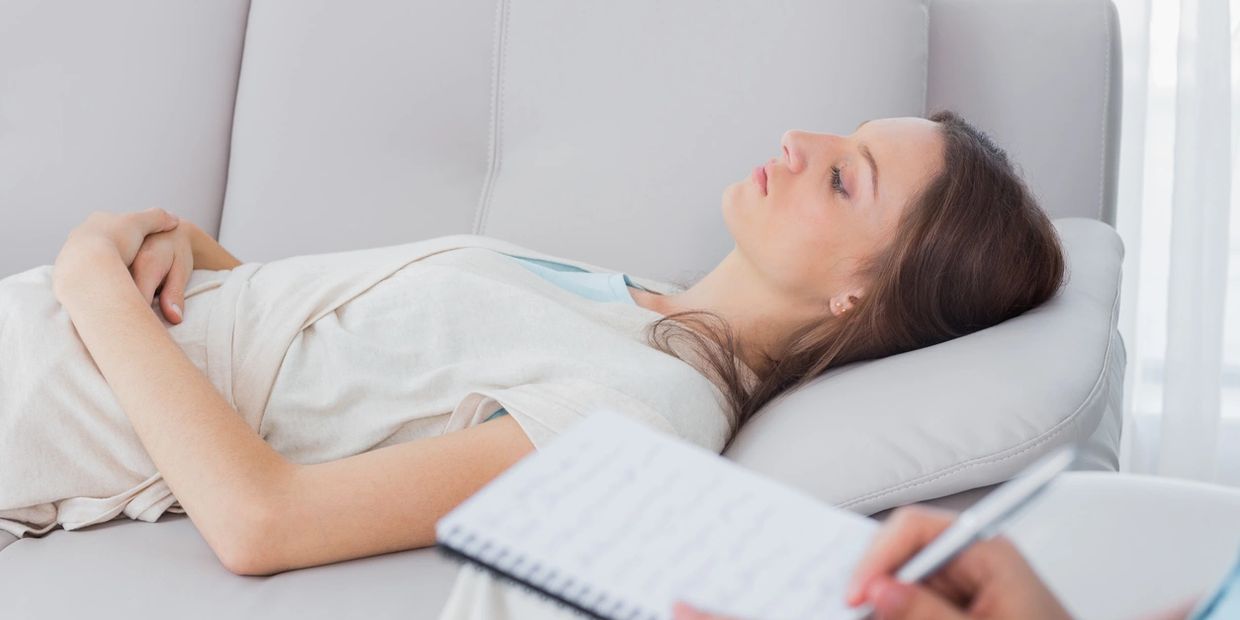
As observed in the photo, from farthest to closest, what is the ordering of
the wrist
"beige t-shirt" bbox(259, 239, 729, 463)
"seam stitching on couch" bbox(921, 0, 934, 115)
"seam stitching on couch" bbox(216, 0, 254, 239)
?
1. "seam stitching on couch" bbox(216, 0, 254, 239)
2. "seam stitching on couch" bbox(921, 0, 934, 115)
3. the wrist
4. "beige t-shirt" bbox(259, 239, 729, 463)

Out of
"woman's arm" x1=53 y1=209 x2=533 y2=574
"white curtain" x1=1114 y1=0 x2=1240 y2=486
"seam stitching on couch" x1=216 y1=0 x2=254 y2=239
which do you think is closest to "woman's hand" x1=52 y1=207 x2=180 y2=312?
"woman's arm" x1=53 y1=209 x2=533 y2=574

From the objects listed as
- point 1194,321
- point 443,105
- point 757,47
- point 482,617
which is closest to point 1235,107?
point 1194,321

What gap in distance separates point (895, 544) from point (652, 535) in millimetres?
121

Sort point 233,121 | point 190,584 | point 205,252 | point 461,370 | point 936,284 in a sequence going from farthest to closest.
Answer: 1. point 233,121
2. point 205,252
3. point 936,284
4. point 461,370
5. point 190,584

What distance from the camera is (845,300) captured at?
1.27 m

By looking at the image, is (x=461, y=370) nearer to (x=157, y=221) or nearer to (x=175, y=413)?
(x=175, y=413)

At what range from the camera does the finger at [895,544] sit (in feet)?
1.69

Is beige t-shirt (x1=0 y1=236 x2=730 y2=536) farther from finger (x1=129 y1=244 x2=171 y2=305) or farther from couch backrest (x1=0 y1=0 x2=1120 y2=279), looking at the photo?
couch backrest (x1=0 y1=0 x2=1120 y2=279)

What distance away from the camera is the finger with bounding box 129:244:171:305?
124 centimetres

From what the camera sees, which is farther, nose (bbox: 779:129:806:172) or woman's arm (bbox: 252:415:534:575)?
nose (bbox: 779:129:806:172)

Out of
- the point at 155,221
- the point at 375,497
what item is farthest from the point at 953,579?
the point at 155,221

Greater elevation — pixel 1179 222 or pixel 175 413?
pixel 1179 222

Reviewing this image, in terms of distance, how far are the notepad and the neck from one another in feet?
2.36

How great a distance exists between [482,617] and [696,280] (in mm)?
873
